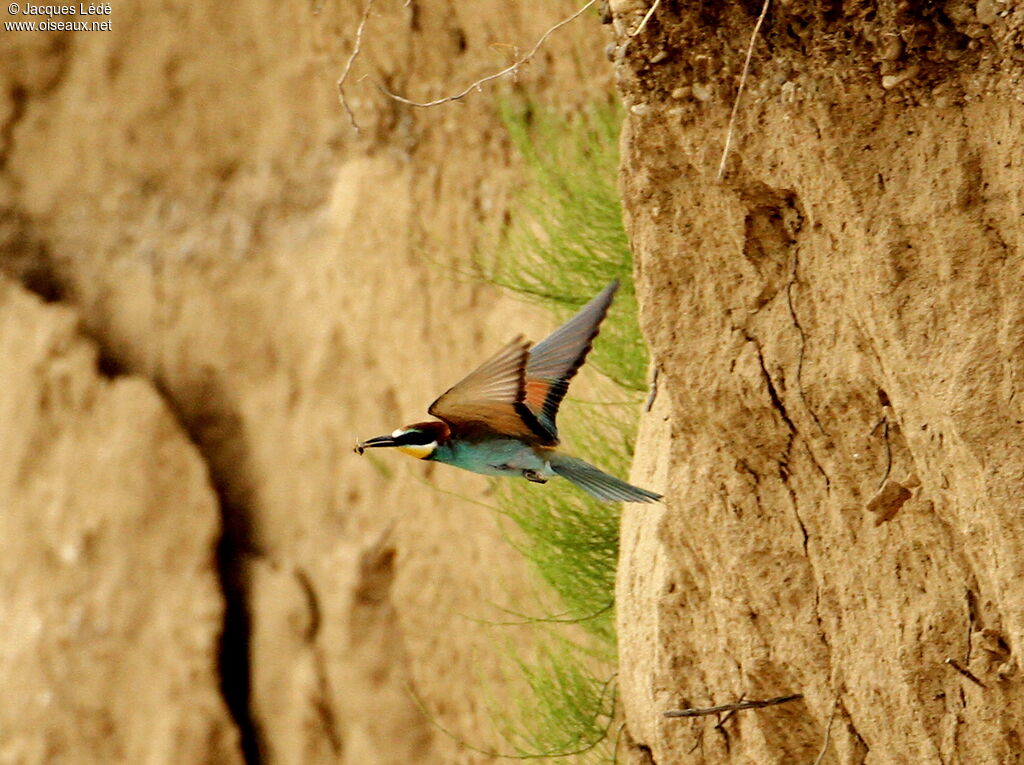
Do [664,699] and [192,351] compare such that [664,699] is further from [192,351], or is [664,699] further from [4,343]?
[4,343]

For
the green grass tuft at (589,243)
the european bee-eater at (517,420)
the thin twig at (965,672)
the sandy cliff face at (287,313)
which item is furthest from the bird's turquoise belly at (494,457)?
the sandy cliff face at (287,313)

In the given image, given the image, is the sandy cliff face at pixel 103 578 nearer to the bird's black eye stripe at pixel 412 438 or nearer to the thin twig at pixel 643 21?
the bird's black eye stripe at pixel 412 438

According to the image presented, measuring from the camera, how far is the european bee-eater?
1290mm

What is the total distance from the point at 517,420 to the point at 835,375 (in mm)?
Answer: 363

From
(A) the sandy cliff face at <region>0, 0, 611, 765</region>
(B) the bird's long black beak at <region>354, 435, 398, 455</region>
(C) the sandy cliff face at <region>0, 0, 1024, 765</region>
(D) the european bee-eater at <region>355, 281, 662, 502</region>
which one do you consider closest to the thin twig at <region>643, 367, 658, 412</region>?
(C) the sandy cliff face at <region>0, 0, 1024, 765</region>

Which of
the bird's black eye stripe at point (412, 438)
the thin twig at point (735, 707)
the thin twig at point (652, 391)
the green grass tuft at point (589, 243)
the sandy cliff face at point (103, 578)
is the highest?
the green grass tuft at point (589, 243)

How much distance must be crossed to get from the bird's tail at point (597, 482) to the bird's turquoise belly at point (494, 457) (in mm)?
18

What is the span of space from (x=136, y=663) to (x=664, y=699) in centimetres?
298

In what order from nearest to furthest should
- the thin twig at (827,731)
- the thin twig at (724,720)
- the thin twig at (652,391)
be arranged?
the thin twig at (827,731)
the thin twig at (724,720)
the thin twig at (652,391)

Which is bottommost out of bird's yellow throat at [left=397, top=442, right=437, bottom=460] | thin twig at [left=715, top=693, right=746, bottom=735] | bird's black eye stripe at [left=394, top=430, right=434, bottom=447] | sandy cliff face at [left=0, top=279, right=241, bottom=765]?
sandy cliff face at [left=0, top=279, right=241, bottom=765]

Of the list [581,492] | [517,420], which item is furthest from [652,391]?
[581,492]

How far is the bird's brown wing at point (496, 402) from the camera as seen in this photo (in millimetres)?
1270

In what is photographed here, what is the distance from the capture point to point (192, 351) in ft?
15.1

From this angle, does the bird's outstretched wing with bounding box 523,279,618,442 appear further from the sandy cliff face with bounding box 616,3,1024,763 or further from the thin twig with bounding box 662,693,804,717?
the thin twig with bounding box 662,693,804,717
